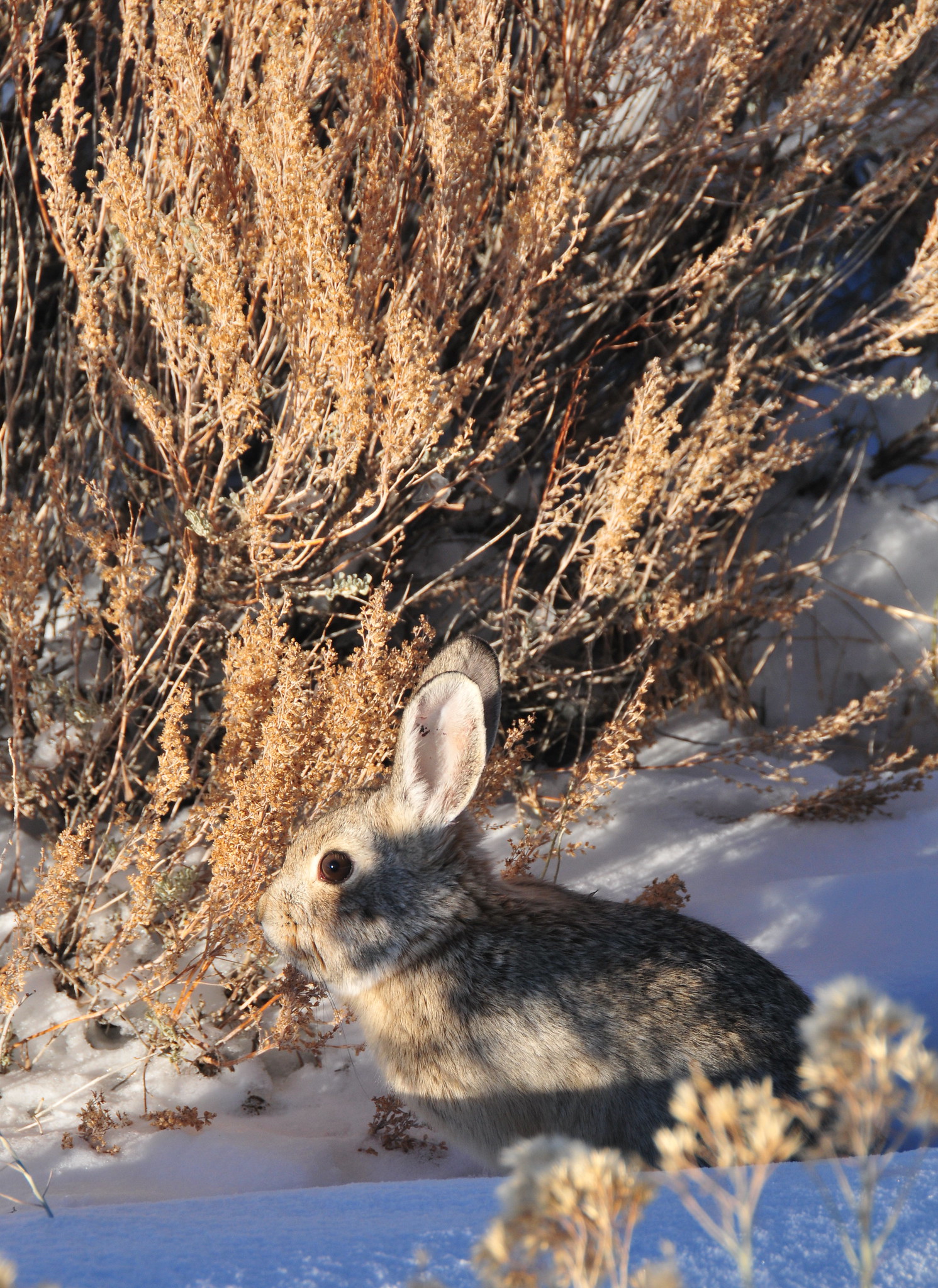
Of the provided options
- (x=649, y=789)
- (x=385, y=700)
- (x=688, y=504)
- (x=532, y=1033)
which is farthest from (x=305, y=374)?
(x=649, y=789)

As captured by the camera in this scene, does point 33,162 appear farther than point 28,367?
No

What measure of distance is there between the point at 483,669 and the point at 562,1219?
175 cm

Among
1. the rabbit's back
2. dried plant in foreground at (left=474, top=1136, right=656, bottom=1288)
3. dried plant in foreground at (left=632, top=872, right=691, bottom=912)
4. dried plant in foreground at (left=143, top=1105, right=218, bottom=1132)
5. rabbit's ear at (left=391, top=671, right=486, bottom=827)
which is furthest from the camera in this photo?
dried plant in foreground at (left=632, top=872, right=691, bottom=912)

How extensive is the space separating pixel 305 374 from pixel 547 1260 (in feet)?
6.31

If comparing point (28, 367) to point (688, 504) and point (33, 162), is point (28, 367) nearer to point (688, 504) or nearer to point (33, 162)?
point (33, 162)

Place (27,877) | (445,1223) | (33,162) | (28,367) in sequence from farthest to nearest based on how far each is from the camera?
(28,367), (27,877), (33,162), (445,1223)

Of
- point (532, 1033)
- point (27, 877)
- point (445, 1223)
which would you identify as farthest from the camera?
point (27, 877)

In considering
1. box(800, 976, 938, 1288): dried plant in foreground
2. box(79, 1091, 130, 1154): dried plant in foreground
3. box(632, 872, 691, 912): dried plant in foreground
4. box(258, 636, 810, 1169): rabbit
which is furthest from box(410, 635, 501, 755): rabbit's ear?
box(800, 976, 938, 1288): dried plant in foreground

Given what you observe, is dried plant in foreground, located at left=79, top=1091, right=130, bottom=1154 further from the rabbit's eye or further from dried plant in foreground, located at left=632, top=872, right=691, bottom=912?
dried plant in foreground, located at left=632, top=872, right=691, bottom=912

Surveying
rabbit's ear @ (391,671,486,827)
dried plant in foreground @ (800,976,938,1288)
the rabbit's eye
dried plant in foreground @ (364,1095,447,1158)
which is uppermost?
rabbit's ear @ (391,671,486,827)

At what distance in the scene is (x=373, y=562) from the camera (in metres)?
3.61

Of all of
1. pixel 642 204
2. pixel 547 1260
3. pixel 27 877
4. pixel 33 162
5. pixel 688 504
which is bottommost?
pixel 547 1260

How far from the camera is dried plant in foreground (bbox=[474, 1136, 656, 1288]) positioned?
0.73 meters

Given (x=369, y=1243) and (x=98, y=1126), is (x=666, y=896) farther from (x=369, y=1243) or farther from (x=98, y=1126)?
(x=369, y=1243)
